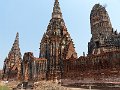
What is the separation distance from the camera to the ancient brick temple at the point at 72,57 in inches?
1194

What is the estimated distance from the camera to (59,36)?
4203 cm

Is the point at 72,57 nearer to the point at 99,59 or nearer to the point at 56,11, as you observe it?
the point at 99,59

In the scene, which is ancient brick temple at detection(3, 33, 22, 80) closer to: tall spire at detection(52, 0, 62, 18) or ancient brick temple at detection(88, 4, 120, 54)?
tall spire at detection(52, 0, 62, 18)

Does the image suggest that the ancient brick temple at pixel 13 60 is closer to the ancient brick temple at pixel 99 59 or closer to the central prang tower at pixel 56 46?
the central prang tower at pixel 56 46

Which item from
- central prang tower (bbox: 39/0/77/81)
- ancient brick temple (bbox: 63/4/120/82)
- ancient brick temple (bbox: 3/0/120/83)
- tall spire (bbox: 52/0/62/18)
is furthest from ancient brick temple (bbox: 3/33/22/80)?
ancient brick temple (bbox: 63/4/120/82)

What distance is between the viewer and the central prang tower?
39531 mm

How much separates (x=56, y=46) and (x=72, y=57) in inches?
190

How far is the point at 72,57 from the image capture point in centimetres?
3712

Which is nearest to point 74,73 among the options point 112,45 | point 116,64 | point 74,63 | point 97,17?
point 74,63

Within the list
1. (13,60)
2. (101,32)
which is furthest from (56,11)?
(13,60)

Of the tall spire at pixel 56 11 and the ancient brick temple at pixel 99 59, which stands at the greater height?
the tall spire at pixel 56 11

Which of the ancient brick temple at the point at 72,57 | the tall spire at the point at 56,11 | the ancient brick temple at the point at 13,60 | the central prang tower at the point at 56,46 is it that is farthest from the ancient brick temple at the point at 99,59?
the ancient brick temple at the point at 13,60

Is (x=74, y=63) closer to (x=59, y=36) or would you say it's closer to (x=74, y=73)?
(x=74, y=73)

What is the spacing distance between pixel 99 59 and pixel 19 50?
33.7m
